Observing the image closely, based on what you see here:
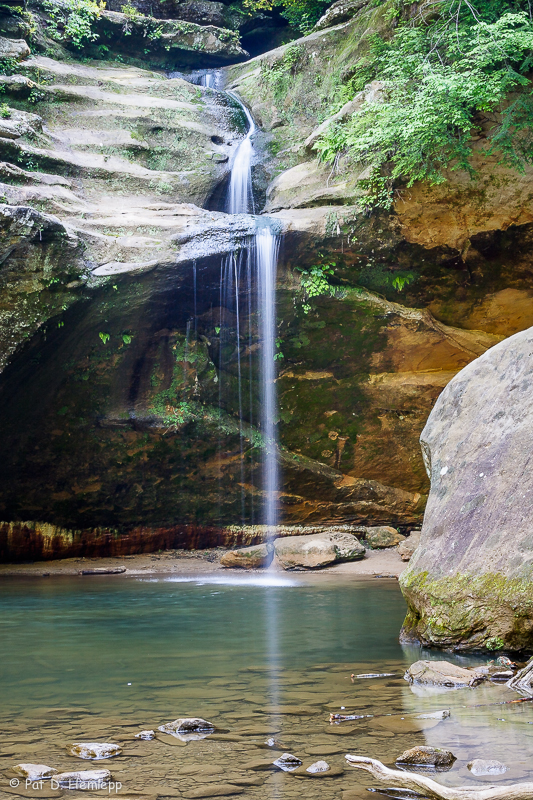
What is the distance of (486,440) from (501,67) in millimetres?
8541

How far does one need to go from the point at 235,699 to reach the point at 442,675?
1425mm

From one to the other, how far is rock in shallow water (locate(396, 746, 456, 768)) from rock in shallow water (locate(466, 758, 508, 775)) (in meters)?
0.10

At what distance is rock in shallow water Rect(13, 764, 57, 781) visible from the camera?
2.72m

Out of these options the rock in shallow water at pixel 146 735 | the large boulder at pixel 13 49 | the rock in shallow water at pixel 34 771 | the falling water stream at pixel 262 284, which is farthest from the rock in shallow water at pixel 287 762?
the large boulder at pixel 13 49

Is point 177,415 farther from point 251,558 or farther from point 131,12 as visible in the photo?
point 131,12

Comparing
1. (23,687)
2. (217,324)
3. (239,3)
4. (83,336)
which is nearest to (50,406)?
(83,336)

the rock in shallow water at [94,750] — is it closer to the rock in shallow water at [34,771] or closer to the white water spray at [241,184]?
the rock in shallow water at [34,771]

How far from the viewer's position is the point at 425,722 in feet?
11.1

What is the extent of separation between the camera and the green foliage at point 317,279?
487 inches

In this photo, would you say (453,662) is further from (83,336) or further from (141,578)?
(83,336)

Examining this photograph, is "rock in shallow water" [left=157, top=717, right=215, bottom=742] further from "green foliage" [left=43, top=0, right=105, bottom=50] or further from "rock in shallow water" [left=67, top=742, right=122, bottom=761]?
"green foliage" [left=43, top=0, right=105, bottom=50]

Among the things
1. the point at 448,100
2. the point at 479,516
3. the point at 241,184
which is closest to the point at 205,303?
the point at 241,184

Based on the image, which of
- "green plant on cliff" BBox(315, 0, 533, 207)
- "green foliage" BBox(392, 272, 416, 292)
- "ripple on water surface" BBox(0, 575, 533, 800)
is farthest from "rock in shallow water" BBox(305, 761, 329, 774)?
"green foliage" BBox(392, 272, 416, 292)

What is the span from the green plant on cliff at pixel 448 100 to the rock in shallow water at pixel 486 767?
9.73 m
